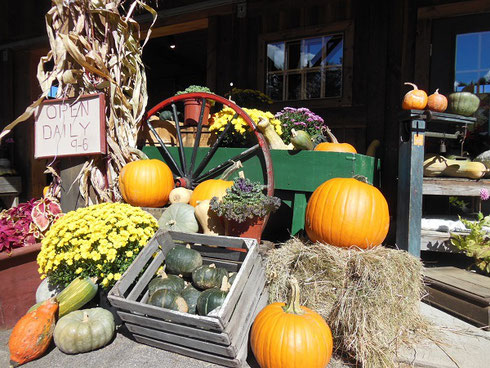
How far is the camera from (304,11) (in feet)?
14.1

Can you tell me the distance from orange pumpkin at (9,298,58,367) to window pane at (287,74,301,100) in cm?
367

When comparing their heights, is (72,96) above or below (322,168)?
above

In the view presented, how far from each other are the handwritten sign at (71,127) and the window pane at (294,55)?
2.85 m

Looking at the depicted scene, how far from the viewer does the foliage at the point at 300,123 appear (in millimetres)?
3057

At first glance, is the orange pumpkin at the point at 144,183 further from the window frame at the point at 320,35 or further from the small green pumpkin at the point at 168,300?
the window frame at the point at 320,35

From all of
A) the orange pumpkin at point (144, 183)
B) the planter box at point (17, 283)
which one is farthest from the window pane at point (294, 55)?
the planter box at point (17, 283)

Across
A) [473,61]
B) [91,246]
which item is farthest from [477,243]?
[91,246]

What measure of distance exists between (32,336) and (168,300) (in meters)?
0.68

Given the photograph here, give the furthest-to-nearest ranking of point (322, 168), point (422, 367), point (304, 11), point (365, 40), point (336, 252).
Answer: point (304, 11)
point (365, 40)
point (322, 168)
point (336, 252)
point (422, 367)

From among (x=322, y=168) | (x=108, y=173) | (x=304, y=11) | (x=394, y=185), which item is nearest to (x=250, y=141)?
(x=322, y=168)

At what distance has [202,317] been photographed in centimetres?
147

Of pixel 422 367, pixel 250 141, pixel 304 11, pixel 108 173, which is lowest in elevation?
pixel 422 367

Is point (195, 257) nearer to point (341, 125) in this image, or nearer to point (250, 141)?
point (250, 141)

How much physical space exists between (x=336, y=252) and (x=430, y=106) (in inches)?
57.2
